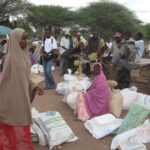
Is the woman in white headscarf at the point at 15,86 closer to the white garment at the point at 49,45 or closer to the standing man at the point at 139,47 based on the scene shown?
the white garment at the point at 49,45

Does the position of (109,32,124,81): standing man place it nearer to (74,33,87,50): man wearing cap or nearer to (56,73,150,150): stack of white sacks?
(56,73,150,150): stack of white sacks

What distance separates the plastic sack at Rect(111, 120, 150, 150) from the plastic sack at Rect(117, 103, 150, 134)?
0.32 ft

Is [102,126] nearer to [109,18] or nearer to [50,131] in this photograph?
[50,131]

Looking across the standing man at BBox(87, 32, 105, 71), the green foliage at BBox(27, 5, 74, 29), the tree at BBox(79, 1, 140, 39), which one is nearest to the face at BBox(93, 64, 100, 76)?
the standing man at BBox(87, 32, 105, 71)

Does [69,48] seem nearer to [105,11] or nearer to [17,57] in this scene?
[17,57]

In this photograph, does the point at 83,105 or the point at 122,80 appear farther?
the point at 122,80

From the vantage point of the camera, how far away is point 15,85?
7.81 ft

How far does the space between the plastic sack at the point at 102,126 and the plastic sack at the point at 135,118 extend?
0.14 m

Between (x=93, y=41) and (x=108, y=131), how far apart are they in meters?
3.95

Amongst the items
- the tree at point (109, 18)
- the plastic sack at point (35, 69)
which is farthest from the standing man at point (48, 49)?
the tree at point (109, 18)

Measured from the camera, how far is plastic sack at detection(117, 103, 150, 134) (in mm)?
3232

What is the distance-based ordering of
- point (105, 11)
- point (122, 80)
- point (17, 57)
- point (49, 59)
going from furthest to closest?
1. point (105, 11)
2. point (122, 80)
3. point (49, 59)
4. point (17, 57)

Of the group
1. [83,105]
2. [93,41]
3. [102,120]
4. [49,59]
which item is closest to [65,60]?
[93,41]

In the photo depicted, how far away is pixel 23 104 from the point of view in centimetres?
245
